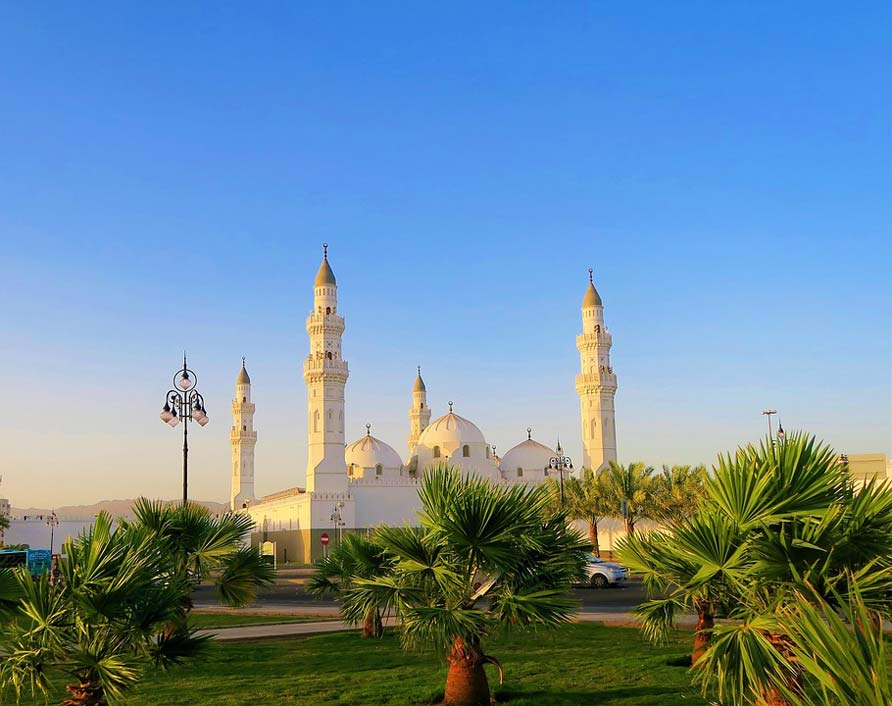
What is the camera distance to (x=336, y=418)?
6750 centimetres

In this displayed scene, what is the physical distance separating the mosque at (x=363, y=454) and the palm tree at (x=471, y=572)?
48.1 meters

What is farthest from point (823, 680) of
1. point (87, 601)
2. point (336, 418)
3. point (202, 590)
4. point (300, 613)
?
point (336, 418)

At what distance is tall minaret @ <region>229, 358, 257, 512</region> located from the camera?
307 feet

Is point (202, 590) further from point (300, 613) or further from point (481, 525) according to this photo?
point (481, 525)

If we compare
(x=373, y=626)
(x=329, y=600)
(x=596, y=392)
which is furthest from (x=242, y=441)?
(x=373, y=626)

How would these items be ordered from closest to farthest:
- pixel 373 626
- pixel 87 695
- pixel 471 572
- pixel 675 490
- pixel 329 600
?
pixel 87 695
pixel 471 572
pixel 373 626
pixel 329 600
pixel 675 490

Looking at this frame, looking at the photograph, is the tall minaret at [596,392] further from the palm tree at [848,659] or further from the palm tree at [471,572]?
the palm tree at [848,659]

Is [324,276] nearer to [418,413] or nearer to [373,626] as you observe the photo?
[418,413]

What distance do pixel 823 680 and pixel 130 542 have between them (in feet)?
28.7

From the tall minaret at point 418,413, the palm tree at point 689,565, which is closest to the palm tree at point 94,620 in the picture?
the palm tree at point 689,565

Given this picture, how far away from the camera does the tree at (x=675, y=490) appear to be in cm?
5456

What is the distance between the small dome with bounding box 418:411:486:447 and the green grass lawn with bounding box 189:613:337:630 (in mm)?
53204

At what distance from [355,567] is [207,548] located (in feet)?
11.8

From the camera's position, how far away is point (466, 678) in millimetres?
10992
